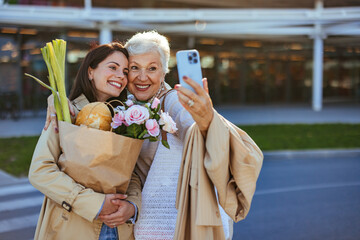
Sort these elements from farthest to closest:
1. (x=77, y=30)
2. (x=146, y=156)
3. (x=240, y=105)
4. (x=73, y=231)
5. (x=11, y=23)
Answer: (x=240, y=105) → (x=77, y=30) → (x=11, y=23) → (x=146, y=156) → (x=73, y=231)

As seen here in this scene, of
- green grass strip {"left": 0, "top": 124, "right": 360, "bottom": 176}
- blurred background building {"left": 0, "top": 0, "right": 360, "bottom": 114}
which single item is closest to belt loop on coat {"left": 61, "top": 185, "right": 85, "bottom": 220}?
green grass strip {"left": 0, "top": 124, "right": 360, "bottom": 176}

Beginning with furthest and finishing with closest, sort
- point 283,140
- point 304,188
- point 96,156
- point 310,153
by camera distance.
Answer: point 283,140 < point 310,153 < point 304,188 < point 96,156

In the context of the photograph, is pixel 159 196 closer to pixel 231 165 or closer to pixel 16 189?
pixel 231 165

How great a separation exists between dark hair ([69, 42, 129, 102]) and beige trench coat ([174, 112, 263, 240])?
2.84 feet

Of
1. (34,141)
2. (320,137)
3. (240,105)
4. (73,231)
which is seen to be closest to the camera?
(73,231)

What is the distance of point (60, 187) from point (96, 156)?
0.86ft

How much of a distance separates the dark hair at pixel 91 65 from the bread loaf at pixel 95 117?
15.5 inches

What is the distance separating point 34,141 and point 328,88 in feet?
73.9

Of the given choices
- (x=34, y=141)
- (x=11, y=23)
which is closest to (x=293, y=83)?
(x=11, y=23)

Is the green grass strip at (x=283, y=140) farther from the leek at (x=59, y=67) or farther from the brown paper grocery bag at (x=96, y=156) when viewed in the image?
the brown paper grocery bag at (x=96, y=156)

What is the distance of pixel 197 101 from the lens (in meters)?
1.78

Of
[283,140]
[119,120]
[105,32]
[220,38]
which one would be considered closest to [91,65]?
[119,120]

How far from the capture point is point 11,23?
695 inches

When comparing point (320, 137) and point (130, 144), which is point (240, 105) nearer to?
point (320, 137)
